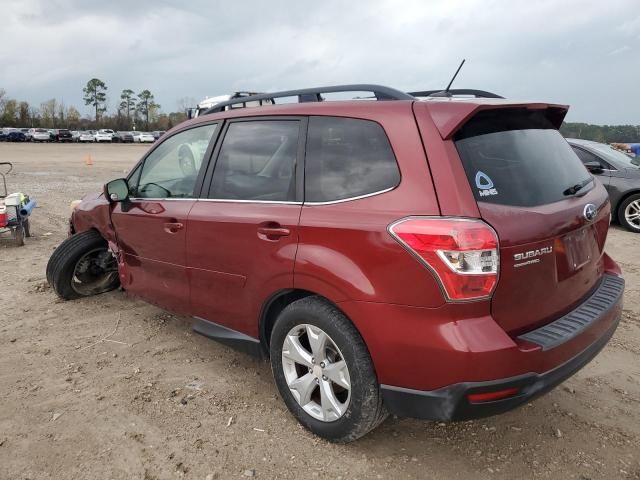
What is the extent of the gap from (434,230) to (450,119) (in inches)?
20.8

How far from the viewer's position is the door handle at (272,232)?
2.70 m

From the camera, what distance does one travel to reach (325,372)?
2621mm

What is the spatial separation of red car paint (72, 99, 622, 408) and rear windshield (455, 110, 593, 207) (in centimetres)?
6

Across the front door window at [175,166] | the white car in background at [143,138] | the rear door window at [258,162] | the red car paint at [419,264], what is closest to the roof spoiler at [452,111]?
the red car paint at [419,264]

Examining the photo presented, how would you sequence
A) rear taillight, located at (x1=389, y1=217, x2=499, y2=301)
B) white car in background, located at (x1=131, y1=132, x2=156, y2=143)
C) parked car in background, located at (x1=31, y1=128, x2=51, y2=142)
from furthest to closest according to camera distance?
white car in background, located at (x1=131, y1=132, x2=156, y2=143) < parked car in background, located at (x1=31, y1=128, x2=51, y2=142) < rear taillight, located at (x1=389, y1=217, x2=499, y2=301)

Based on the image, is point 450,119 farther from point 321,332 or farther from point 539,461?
point 539,461

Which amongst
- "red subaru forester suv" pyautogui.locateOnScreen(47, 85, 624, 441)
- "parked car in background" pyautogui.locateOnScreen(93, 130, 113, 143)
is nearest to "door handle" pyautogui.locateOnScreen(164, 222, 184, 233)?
"red subaru forester suv" pyautogui.locateOnScreen(47, 85, 624, 441)

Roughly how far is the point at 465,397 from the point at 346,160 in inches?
49.1

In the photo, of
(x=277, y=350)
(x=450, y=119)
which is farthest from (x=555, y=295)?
(x=277, y=350)

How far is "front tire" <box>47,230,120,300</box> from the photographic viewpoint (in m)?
4.78

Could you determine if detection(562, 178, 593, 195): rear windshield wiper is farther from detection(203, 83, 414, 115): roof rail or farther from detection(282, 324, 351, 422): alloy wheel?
detection(282, 324, 351, 422): alloy wheel

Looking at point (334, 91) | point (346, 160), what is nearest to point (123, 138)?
point (334, 91)

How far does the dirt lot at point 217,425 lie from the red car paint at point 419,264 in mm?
566

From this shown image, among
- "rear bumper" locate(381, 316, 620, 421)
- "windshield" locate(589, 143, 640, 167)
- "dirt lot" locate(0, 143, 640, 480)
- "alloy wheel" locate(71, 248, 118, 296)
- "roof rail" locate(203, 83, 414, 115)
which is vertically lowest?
"dirt lot" locate(0, 143, 640, 480)
